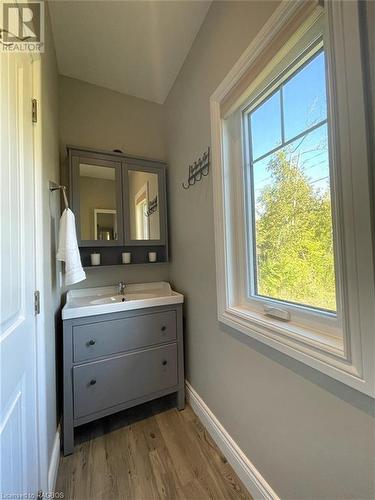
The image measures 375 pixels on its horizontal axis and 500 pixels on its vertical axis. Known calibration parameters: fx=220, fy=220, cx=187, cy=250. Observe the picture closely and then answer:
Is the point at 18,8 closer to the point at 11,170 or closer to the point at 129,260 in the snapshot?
the point at 11,170

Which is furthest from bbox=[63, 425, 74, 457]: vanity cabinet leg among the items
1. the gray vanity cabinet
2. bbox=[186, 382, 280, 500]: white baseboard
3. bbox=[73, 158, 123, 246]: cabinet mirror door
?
bbox=[73, 158, 123, 246]: cabinet mirror door

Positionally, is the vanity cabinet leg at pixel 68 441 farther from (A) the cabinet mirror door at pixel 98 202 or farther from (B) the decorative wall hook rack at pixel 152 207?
(B) the decorative wall hook rack at pixel 152 207

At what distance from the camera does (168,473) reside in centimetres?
119

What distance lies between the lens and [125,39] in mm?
1565

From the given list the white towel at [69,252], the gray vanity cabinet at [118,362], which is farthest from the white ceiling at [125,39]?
the gray vanity cabinet at [118,362]

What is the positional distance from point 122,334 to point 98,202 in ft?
3.50

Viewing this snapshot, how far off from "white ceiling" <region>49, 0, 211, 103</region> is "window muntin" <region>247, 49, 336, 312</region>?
906mm

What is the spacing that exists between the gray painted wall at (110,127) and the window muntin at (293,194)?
1223mm

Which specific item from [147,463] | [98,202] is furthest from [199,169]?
[147,463]

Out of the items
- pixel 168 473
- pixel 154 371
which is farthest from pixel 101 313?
pixel 168 473

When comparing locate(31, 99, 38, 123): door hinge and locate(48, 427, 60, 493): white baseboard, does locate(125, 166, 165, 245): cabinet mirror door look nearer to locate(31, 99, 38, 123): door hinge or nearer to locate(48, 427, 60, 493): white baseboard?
locate(31, 99, 38, 123): door hinge

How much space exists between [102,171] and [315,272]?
172cm

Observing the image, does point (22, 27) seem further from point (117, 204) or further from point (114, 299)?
point (114, 299)

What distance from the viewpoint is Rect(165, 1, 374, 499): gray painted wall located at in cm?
69
